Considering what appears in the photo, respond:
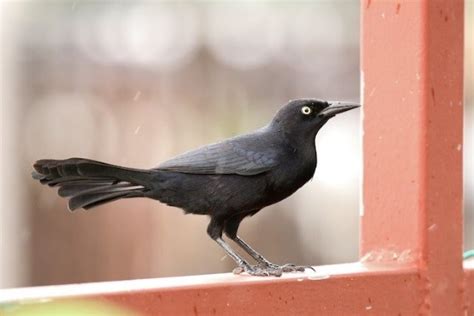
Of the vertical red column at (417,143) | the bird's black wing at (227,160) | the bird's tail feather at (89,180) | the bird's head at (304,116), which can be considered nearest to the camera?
the bird's tail feather at (89,180)

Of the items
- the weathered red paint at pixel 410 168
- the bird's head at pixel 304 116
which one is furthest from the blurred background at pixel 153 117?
the weathered red paint at pixel 410 168

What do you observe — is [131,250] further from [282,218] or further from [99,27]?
[99,27]

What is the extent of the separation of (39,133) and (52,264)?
1.15 meters

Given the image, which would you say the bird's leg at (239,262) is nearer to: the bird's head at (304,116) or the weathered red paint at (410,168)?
the weathered red paint at (410,168)

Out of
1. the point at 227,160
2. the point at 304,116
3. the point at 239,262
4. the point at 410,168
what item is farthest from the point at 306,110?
the point at 239,262

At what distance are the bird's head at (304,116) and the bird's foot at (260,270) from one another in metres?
0.51

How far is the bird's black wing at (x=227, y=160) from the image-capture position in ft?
10.7

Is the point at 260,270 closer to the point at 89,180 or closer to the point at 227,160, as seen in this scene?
the point at 227,160

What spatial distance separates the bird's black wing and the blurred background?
5093mm

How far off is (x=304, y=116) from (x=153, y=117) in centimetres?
586

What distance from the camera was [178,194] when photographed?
329cm

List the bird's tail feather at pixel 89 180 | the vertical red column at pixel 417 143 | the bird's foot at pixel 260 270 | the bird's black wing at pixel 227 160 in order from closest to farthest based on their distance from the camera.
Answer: the bird's tail feather at pixel 89 180
the bird's foot at pixel 260 270
the vertical red column at pixel 417 143
the bird's black wing at pixel 227 160

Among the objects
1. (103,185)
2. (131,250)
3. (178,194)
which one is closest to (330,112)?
(178,194)

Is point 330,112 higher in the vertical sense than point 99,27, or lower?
lower
